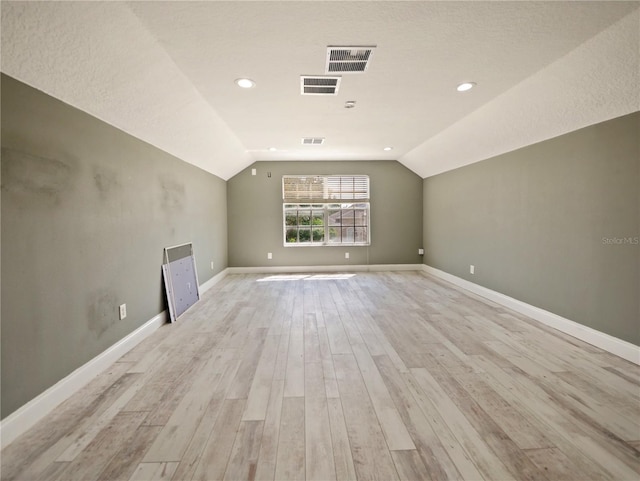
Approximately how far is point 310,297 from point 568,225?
323 cm

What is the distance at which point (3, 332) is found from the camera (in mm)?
1554

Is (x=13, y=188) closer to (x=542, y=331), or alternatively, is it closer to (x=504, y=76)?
(x=504, y=76)

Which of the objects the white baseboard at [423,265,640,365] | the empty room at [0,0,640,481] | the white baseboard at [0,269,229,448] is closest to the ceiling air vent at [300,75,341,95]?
the empty room at [0,0,640,481]

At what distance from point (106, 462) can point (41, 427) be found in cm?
61

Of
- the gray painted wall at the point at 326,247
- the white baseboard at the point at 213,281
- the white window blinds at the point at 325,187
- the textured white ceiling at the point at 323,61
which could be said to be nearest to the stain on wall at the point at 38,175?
the textured white ceiling at the point at 323,61

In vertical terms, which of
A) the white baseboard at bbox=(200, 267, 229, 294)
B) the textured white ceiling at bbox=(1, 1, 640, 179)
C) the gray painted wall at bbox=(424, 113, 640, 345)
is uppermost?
the textured white ceiling at bbox=(1, 1, 640, 179)

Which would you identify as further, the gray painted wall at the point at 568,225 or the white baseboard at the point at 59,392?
the gray painted wall at the point at 568,225

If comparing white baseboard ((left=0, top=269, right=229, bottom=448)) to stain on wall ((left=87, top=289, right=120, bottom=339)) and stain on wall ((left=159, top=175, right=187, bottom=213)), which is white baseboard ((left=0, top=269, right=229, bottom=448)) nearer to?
stain on wall ((left=87, top=289, right=120, bottom=339))

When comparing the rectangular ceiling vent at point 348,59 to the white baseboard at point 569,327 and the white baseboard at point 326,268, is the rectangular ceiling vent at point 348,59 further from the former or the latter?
the white baseboard at point 326,268

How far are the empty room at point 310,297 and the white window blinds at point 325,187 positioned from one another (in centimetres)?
214

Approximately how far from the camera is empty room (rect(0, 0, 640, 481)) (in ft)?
5.05

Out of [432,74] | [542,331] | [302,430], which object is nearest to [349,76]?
[432,74]

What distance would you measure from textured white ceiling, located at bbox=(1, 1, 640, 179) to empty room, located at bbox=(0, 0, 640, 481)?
0.06ft

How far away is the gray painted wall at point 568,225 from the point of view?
2477 mm
